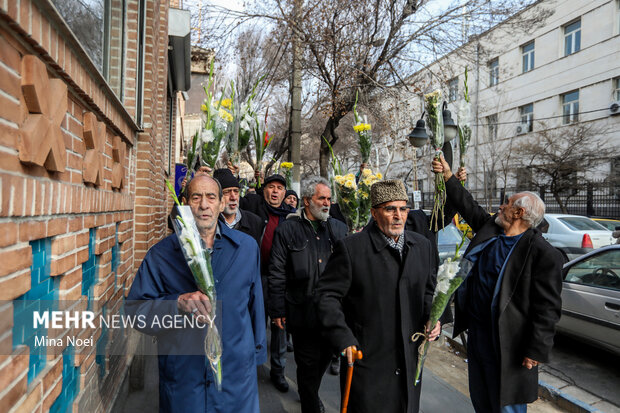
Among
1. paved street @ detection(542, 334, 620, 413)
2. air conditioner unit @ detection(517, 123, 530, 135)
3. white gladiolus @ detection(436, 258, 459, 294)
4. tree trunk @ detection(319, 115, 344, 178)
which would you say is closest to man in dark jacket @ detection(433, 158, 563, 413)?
white gladiolus @ detection(436, 258, 459, 294)

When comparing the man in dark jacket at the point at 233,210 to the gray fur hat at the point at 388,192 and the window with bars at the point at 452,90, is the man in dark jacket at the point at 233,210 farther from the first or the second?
the window with bars at the point at 452,90

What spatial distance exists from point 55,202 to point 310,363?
2.57m

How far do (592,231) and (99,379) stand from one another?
465 inches

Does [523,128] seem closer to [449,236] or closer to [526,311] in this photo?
[449,236]

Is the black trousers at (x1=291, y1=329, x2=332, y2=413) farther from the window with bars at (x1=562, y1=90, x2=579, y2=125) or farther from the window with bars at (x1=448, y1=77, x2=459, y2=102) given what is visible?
the window with bars at (x1=562, y1=90, x2=579, y2=125)

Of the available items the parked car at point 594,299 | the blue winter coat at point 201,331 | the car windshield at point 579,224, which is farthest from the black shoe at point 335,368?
the car windshield at point 579,224

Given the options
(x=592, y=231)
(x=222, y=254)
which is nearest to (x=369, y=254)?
(x=222, y=254)

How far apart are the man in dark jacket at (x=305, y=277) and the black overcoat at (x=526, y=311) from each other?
142cm

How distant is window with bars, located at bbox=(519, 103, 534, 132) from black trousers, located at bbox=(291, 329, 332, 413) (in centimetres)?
2773

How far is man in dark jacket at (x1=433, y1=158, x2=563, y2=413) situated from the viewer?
3.01 metres

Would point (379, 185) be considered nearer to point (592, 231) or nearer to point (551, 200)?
point (592, 231)

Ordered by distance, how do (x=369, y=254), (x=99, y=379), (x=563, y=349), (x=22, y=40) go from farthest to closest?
1. (x=563, y=349)
2. (x=99, y=379)
3. (x=369, y=254)
4. (x=22, y=40)

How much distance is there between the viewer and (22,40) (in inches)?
60.5

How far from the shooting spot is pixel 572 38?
79.6 ft
